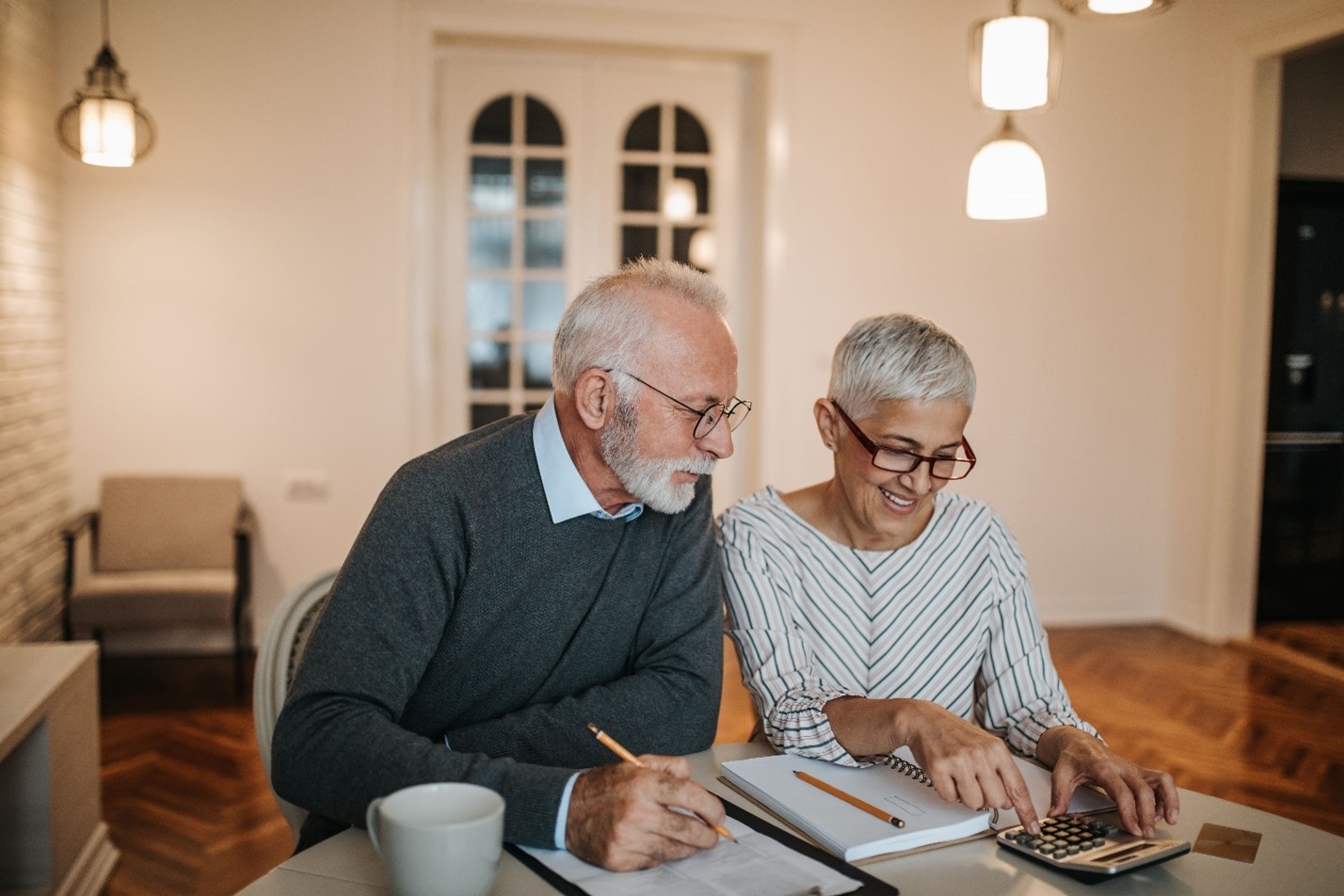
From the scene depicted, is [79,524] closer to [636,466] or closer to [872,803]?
[636,466]

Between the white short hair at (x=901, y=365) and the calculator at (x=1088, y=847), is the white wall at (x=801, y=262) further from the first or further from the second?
the calculator at (x=1088, y=847)

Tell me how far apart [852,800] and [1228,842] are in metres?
0.43

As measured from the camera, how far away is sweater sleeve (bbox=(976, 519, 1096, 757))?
5.58 ft

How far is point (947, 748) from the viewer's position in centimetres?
133

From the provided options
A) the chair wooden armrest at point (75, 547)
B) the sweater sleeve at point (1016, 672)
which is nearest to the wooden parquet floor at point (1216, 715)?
the sweater sleeve at point (1016, 672)

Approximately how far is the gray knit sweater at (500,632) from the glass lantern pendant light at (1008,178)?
2.19m

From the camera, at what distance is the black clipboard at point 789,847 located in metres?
1.09

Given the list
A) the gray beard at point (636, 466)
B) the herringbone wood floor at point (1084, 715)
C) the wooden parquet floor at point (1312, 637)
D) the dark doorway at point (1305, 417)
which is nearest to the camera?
the gray beard at point (636, 466)

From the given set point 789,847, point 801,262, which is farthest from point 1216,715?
point 789,847

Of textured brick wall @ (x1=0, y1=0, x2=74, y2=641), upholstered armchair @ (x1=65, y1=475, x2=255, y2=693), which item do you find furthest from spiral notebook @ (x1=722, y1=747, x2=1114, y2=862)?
textured brick wall @ (x1=0, y1=0, x2=74, y2=641)

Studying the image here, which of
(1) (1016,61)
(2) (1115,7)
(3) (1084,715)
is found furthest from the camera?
(3) (1084,715)

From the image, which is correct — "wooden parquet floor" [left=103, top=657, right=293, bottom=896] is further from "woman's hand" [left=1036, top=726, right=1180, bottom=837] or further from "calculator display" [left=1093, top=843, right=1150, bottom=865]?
"calculator display" [left=1093, top=843, right=1150, bottom=865]

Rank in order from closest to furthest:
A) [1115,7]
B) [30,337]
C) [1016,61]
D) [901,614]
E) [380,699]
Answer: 1. [380,699]
2. [901,614]
3. [1115,7]
4. [1016,61]
5. [30,337]

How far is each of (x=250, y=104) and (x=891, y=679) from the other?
431 cm
